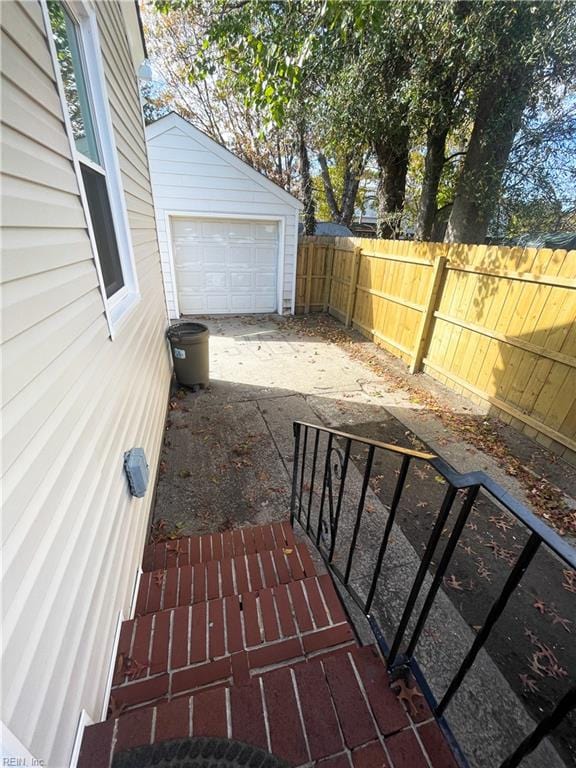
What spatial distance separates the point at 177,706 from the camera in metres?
1.20

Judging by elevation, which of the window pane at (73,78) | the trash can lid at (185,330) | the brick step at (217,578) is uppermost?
the window pane at (73,78)

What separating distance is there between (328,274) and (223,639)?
9.10 m

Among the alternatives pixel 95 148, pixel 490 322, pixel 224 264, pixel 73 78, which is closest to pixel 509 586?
pixel 73 78

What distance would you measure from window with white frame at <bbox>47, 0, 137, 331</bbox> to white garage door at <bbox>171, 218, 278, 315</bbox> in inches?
232

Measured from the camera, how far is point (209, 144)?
24.2 ft

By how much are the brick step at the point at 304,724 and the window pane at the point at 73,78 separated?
2.85 metres

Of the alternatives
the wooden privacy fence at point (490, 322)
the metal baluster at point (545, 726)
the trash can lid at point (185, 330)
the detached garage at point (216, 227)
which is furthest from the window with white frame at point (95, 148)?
the detached garage at point (216, 227)

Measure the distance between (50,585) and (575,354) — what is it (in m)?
4.70

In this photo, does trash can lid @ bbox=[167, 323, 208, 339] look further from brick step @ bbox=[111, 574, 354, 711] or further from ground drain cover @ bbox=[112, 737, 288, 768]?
ground drain cover @ bbox=[112, 737, 288, 768]

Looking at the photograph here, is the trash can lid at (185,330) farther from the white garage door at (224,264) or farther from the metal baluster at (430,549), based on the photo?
the metal baluster at (430,549)

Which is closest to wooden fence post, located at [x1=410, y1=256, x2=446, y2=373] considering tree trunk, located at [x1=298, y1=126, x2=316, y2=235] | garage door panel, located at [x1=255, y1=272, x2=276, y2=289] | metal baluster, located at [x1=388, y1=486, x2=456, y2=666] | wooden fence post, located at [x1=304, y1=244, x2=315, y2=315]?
wooden fence post, located at [x1=304, y1=244, x2=315, y2=315]

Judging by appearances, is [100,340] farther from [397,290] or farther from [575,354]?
[397,290]

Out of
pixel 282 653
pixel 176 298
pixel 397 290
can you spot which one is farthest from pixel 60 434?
pixel 176 298

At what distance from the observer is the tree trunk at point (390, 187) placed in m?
7.66
